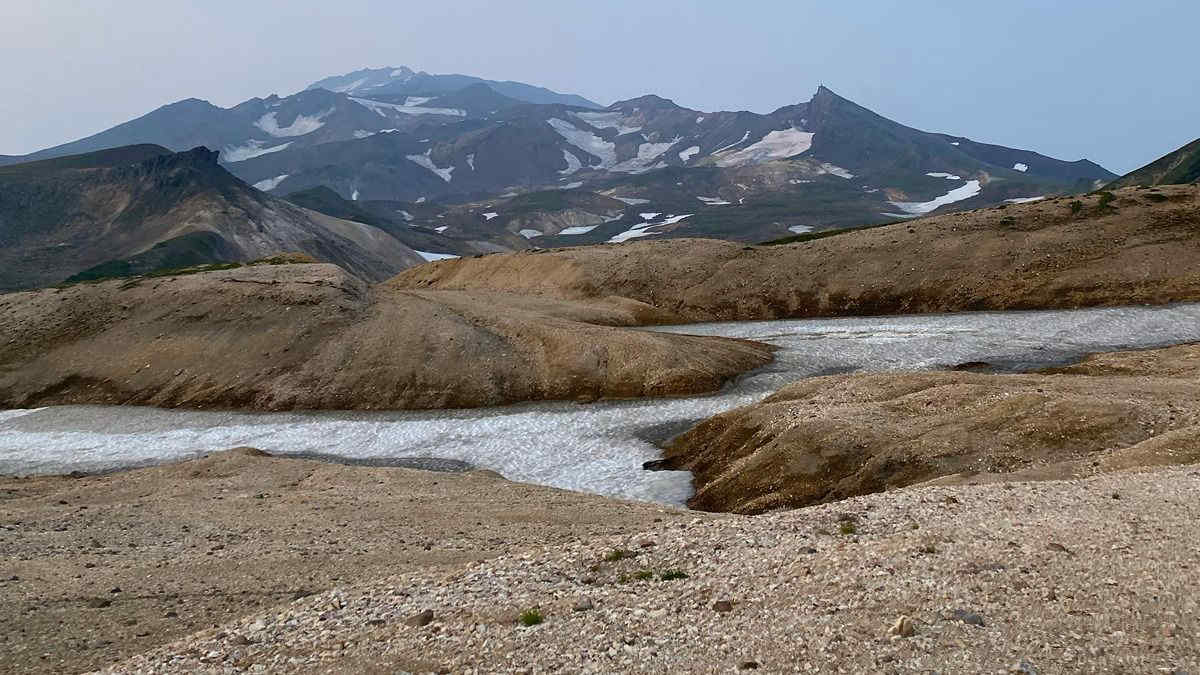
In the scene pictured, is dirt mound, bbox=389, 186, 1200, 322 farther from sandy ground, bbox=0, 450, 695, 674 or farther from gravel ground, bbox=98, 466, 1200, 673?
gravel ground, bbox=98, 466, 1200, 673

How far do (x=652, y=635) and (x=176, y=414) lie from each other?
5966 centimetres

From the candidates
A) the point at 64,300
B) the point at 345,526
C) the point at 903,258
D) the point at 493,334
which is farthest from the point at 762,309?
the point at 64,300

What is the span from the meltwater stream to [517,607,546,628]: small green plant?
2299 centimetres

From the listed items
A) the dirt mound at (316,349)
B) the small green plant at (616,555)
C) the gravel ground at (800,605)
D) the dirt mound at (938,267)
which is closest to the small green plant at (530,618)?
the gravel ground at (800,605)

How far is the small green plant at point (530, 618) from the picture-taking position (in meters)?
14.7

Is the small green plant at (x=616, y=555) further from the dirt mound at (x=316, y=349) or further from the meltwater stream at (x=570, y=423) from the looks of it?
the dirt mound at (x=316, y=349)

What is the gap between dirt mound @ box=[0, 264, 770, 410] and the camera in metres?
61.1

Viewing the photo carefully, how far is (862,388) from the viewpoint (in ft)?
143

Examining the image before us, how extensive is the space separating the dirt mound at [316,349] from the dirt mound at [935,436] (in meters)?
17.0

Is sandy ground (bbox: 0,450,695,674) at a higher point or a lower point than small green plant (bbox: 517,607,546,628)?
lower

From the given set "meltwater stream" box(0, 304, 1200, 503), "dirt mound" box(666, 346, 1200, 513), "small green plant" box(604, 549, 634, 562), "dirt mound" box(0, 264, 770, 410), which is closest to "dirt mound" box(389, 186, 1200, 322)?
"meltwater stream" box(0, 304, 1200, 503)

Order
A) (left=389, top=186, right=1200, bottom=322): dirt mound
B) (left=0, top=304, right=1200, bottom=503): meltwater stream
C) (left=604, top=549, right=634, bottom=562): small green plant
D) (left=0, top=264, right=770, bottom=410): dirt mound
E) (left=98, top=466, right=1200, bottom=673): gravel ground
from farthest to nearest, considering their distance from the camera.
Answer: (left=389, top=186, right=1200, bottom=322): dirt mound → (left=0, top=264, right=770, bottom=410): dirt mound → (left=0, top=304, right=1200, bottom=503): meltwater stream → (left=604, top=549, right=634, bottom=562): small green plant → (left=98, top=466, right=1200, bottom=673): gravel ground

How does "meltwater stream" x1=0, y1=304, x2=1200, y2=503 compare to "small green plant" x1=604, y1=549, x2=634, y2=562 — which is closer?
"small green plant" x1=604, y1=549, x2=634, y2=562

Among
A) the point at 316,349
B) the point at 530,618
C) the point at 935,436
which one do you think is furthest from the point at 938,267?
the point at 530,618
